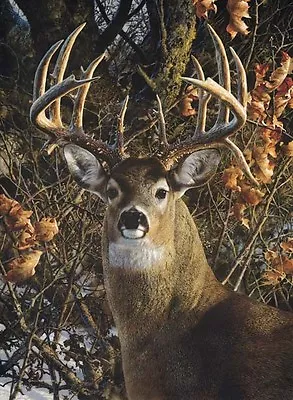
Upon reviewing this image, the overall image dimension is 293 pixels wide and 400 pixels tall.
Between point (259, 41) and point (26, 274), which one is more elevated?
point (259, 41)

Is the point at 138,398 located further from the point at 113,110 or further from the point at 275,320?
the point at 113,110

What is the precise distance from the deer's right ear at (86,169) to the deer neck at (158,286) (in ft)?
0.89

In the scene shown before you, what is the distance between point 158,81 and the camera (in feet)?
19.2

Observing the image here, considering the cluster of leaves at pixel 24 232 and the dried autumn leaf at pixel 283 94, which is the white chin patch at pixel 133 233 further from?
the dried autumn leaf at pixel 283 94

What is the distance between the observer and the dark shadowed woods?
5367mm

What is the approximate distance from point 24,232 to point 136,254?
1691 millimetres

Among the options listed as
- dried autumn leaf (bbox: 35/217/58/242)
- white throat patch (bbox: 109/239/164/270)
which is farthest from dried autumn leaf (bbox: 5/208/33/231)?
white throat patch (bbox: 109/239/164/270)

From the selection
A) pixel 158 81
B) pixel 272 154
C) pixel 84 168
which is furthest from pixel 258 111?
pixel 84 168

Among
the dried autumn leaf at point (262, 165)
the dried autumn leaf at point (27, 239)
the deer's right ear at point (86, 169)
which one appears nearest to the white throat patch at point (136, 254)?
the deer's right ear at point (86, 169)

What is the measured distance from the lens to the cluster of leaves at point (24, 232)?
186 inches

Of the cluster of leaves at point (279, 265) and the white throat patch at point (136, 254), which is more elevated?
the white throat patch at point (136, 254)

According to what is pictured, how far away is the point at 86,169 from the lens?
3650 mm

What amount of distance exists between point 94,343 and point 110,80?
2198 millimetres

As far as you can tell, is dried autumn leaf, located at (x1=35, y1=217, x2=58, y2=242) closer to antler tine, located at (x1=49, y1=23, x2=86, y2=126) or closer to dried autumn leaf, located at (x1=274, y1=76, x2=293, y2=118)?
antler tine, located at (x1=49, y1=23, x2=86, y2=126)
